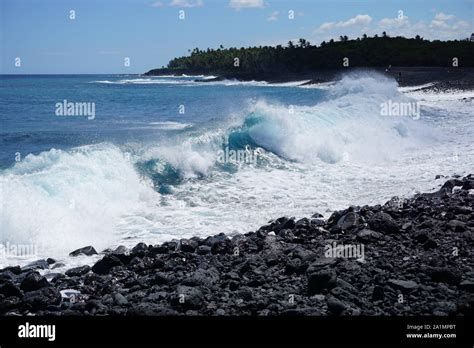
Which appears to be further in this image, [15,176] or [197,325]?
[15,176]

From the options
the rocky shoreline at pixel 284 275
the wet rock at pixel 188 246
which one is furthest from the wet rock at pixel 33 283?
the wet rock at pixel 188 246

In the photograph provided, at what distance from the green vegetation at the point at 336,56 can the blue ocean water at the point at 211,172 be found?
1977cm

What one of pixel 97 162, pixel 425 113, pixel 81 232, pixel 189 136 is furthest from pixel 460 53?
pixel 81 232

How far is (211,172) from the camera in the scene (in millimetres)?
14680

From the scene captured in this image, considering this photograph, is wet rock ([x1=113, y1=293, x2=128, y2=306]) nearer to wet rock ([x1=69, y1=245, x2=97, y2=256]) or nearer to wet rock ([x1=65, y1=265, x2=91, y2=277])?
wet rock ([x1=65, y1=265, x2=91, y2=277])

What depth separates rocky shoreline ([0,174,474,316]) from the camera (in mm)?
5926

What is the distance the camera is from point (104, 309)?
6051mm

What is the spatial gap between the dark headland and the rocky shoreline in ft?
94.8

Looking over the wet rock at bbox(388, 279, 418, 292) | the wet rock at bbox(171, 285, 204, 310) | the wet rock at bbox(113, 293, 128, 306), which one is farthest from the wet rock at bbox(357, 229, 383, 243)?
the wet rock at bbox(113, 293, 128, 306)

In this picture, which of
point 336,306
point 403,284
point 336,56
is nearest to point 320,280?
point 336,306

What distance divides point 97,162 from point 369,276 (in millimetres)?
8614

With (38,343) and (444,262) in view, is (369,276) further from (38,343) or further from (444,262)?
(38,343)

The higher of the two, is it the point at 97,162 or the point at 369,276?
the point at 97,162

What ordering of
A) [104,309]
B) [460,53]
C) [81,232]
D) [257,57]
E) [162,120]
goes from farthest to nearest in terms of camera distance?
1. [257,57]
2. [460,53]
3. [162,120]
4. [81,232]
5. [104,309]
